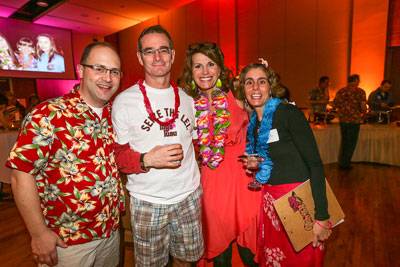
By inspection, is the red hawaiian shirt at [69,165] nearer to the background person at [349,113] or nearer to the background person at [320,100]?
the background person at [349,113]

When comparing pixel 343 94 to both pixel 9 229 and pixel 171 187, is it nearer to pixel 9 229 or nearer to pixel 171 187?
pixel 171 187

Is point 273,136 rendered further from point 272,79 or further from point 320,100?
point 320,100

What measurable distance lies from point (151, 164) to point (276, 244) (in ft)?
3.25

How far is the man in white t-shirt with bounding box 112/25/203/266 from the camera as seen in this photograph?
1534 mm

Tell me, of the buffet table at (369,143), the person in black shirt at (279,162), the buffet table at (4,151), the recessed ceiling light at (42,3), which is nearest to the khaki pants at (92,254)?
the person in black shirt at (279,162)

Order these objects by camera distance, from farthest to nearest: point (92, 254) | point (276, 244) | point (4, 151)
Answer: point (4, 151), point (276, 244), point (92, 254)

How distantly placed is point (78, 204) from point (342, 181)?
4.92 m

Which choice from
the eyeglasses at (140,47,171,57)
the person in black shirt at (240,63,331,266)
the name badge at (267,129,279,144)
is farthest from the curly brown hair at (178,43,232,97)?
the name badge at (267,129,279,144)

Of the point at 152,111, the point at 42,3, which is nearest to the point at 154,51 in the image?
the point at 152,111

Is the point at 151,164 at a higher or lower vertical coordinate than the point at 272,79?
lower

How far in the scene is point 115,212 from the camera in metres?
1.48

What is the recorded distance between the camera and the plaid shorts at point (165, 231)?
155cm

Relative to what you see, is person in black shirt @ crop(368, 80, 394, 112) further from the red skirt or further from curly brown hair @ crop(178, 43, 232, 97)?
the red skirt

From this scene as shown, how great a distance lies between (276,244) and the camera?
1.67 m
